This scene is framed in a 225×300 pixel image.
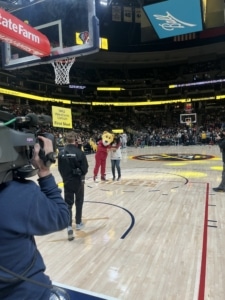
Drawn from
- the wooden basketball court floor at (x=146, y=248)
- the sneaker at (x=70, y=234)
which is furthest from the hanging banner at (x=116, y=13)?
the sneaker at (x=70, y=234)

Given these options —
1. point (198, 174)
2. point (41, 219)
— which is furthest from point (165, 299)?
point (198, 174)

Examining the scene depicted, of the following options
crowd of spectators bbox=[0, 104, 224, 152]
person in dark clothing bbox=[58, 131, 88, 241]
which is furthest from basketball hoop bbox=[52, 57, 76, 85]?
crowd of spectators bbox=[0, 104, 224, 152]

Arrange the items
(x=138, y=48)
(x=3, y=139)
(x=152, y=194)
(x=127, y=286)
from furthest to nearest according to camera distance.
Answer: (x=138, y=48)
(x=152, y=194)
(x=127, y=286)
(x=3, y=139)

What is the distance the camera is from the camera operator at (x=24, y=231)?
1.23 m

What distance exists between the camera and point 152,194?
23.3ft

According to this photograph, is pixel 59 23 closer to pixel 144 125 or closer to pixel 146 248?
pixel 146 248

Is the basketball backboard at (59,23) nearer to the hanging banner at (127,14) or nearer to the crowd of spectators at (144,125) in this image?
the crowd of spectators at (144,125)

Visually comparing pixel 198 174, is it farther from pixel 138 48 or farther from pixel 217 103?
pixel 217 103

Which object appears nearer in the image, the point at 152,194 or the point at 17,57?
the point at 17,57

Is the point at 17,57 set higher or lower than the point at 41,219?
higher

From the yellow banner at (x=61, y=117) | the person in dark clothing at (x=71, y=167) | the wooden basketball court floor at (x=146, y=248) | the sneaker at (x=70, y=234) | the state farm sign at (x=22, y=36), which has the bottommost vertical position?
the wooden basketball court floor at (x=146, y=248)

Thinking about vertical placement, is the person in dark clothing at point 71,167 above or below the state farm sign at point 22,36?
below

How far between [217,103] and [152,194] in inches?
1212

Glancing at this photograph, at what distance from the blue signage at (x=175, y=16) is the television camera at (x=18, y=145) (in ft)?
34.0
